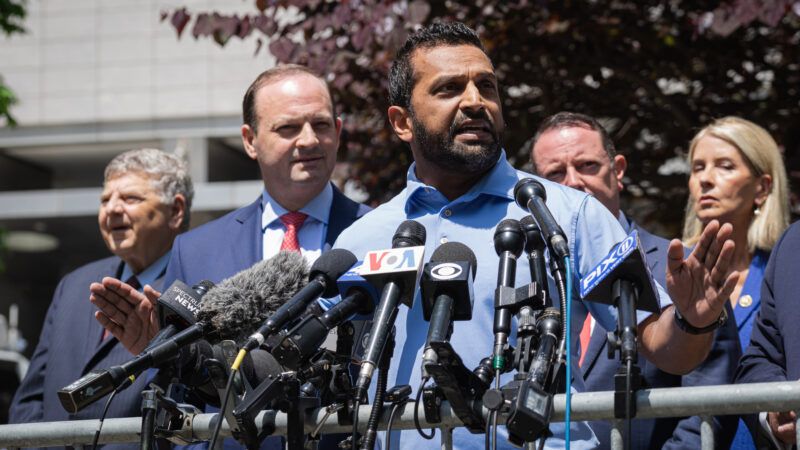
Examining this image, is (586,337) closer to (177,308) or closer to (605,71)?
(177,308)

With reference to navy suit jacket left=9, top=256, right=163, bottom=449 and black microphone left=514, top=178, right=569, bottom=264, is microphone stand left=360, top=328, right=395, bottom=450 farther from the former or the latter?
navy suit jacket left=9, top=256, right=163, bottom=449

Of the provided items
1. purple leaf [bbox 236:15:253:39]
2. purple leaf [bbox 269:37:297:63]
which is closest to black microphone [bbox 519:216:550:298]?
purple leaf [bbox 269:37:297:63]

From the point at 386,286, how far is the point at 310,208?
2104mm

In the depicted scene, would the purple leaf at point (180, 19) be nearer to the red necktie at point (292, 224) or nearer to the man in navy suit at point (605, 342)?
the red necktie at point (292, 224)

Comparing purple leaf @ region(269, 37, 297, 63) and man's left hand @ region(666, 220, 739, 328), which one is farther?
purple leaf @ region(269, 37, 297, 63)

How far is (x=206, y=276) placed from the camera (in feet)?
16.8

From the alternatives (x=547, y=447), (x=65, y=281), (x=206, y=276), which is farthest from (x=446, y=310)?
(x=65, y=281)

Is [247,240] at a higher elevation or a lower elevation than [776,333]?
higher

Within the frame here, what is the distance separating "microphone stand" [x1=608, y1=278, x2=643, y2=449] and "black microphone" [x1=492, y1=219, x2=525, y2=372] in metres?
0.28

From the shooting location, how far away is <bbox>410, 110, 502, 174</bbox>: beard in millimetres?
4156

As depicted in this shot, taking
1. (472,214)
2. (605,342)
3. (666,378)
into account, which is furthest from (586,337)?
(472,214)

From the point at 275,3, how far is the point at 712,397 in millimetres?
4821

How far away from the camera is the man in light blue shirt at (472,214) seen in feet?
11.0

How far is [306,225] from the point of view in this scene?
536 centimetres
